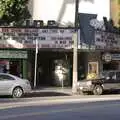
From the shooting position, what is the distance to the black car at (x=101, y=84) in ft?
115

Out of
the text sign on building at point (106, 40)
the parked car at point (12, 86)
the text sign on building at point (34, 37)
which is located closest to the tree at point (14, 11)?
the text sign on building at point (34, 37)

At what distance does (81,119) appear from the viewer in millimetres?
17625

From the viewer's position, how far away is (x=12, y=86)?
30859 mm

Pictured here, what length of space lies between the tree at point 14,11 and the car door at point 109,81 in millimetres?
7798

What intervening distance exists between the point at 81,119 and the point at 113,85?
18.3m

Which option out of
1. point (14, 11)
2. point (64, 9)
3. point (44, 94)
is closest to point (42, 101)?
point (44, 94)

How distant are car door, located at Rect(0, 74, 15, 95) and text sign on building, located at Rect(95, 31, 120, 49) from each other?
1181cm

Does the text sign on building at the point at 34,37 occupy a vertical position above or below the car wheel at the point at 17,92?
above

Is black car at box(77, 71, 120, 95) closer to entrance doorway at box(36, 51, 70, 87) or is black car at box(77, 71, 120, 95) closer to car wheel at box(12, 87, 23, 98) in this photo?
car wheel at box(12, 87, 23, 98)

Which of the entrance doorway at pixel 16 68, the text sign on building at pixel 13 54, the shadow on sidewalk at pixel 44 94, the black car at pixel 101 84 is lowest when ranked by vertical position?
the shadow on sidewalk at pixel 44 94

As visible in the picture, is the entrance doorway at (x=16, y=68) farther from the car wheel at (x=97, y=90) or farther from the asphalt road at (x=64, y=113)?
the asphalt road at (x=64, y=113)

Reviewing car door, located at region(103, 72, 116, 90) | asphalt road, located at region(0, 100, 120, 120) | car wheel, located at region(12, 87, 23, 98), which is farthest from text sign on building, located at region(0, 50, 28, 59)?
asphalt road, located at region(0, 100, 120, 120)

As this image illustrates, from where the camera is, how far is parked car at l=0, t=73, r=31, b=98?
100ft

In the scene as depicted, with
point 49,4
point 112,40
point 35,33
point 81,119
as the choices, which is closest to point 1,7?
point 35,33
